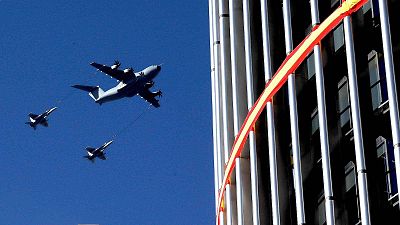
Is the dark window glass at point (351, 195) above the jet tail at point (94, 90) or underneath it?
underneath

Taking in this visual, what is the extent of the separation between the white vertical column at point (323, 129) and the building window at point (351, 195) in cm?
101

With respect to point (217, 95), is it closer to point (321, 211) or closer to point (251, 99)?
point (251, 99)

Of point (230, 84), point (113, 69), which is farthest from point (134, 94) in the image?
point (230, 84)

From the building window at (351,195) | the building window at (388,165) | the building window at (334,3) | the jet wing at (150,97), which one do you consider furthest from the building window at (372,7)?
the jet wing at (150,97)

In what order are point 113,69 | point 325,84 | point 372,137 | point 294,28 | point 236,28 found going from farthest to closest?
point 113,69 < point 236,28 < point 294,28 < point 325,84 < point 372,137

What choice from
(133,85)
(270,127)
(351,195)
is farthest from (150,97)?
(351,195)

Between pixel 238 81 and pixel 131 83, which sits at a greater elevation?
pixel 131 83

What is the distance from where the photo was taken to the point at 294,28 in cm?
4803

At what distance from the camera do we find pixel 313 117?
4753cm

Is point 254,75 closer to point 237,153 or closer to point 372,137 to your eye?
point 237,153

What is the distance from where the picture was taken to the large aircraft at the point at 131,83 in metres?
139

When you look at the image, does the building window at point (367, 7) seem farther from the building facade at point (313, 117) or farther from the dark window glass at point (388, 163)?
the dark window glass at point (388, 163)

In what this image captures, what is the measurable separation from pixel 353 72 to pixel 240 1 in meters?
13.9

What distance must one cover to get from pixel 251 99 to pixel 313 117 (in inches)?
150
